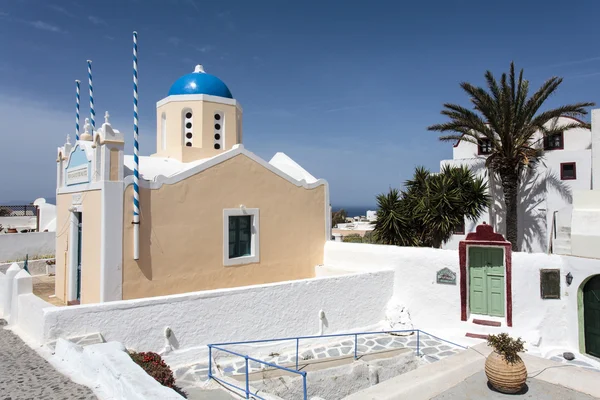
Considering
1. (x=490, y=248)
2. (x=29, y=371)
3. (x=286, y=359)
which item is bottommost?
(x=286, y=359)

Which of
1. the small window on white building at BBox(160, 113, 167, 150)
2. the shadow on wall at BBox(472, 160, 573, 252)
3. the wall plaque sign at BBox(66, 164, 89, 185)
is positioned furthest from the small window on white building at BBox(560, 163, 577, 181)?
the wall plaque sign at BBox(66, 164, 89, 185)

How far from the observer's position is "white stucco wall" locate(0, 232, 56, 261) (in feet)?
65.1

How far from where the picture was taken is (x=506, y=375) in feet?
25.2

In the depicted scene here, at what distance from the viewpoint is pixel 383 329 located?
12.6 m

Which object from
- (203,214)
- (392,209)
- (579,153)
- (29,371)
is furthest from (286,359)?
(579,153)

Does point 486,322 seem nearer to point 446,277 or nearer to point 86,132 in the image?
point 446,277

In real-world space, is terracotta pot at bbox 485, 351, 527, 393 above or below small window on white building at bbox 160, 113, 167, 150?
below

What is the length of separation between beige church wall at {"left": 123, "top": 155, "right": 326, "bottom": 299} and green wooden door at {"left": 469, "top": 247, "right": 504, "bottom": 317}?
5.03 metres

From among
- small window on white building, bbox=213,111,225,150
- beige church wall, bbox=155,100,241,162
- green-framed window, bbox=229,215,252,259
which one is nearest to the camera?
green-framed window, bbox=229,215,252,259

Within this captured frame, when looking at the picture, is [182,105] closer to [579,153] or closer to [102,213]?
[102,213]

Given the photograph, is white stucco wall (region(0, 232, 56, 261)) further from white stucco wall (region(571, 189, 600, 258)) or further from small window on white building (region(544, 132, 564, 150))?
small window on white building (region(544, 132, 564, 150))

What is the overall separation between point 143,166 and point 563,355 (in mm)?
12016

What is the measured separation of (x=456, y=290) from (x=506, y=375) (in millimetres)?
4492

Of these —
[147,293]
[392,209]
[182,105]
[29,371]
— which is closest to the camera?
[29,371]
